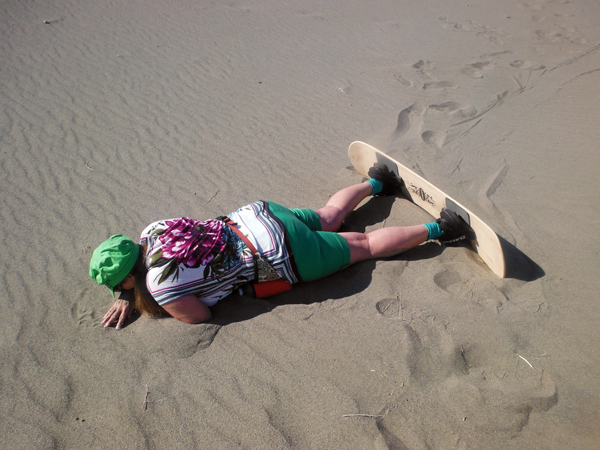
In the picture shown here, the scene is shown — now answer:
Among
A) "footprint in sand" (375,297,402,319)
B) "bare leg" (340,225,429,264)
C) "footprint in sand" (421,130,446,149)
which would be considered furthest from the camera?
"footprint in sand" (421,130,446,149)

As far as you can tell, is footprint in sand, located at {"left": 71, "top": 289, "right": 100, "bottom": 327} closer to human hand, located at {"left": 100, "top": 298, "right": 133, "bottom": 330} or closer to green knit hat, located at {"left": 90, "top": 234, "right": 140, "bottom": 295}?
human hand, located at {"left": 100, "top": 298, "right": 133, "bottom": 330}

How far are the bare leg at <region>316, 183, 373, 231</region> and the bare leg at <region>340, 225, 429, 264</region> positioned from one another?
0.33 m

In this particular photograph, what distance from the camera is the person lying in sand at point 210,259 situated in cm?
249

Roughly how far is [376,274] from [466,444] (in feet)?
4.05

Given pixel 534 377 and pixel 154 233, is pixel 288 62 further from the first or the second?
pixel 534 377

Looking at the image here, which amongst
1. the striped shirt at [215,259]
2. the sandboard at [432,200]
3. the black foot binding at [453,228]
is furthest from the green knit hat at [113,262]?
the sandboard at [432,200]

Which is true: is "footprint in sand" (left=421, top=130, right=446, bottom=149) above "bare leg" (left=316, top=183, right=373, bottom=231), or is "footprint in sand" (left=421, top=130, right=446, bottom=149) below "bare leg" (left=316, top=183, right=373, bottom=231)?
above

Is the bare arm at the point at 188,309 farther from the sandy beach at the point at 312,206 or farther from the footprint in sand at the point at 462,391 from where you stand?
the footprint in sand at the point at 462,391

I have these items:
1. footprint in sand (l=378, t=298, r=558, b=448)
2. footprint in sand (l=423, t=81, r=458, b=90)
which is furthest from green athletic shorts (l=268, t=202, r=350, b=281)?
footprint in sand (l=423, t=81, r=458, b=90)

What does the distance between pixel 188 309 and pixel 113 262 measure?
53cm

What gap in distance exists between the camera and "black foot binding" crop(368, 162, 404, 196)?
380cm

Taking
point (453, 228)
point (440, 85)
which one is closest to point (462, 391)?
point (453, 228)

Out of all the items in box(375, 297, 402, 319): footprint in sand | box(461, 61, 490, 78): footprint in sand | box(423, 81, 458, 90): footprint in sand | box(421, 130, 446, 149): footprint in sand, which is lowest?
box(375, 297, 402, 319): footprint in sand

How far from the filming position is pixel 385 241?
308 cm
